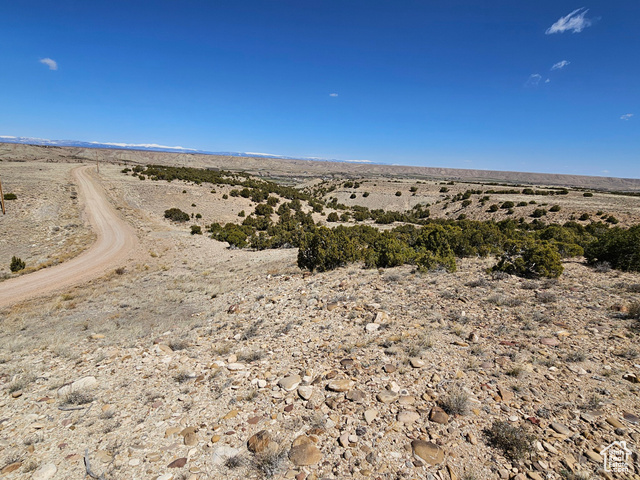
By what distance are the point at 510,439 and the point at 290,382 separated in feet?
10.7

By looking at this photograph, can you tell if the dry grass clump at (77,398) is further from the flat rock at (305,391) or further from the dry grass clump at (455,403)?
the dry grass clump at (455,403)

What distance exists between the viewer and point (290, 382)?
504cm

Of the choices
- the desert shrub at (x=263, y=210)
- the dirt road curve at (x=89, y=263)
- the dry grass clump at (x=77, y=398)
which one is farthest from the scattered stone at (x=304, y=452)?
the desert shrub at (x=263, y=210)

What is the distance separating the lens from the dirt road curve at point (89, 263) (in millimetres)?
13742

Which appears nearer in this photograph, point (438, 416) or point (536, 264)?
point (438, 416)

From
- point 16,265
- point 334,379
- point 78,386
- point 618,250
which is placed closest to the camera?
point 334,379

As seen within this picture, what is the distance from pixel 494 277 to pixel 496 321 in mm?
3199

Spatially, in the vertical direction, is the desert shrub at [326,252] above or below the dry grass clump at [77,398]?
above

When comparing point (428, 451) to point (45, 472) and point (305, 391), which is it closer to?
point (305, 391)

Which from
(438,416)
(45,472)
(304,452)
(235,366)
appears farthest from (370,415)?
(45,472)

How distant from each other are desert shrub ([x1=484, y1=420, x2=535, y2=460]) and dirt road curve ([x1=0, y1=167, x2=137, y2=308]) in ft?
58.0

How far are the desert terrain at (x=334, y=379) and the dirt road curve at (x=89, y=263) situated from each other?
2485 mm

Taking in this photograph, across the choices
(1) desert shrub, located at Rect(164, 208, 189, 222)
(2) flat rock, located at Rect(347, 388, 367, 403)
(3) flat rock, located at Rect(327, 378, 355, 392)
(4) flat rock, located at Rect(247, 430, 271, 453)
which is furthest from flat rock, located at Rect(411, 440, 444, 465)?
(1) desert shrub, located at Rect(164, 208, 189, 222)

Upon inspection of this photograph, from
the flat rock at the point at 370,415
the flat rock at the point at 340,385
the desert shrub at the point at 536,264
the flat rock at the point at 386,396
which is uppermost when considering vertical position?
the desert shrub at the point at 536,264
